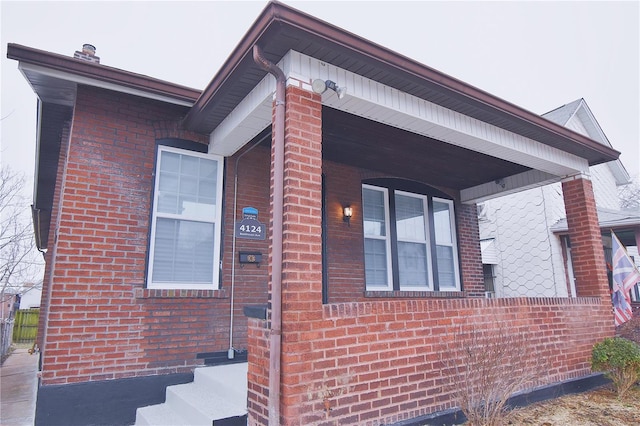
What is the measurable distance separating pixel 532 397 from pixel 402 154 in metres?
3.54

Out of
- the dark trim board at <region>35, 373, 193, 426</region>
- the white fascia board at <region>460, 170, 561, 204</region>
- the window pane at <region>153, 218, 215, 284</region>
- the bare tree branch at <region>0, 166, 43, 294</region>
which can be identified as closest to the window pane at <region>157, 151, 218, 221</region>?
the window pane at <region>153, 218, 215, 284</region>

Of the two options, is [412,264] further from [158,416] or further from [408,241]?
[158,416]

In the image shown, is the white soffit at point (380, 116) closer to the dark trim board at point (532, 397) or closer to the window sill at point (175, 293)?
the window sill at point (175, 293)

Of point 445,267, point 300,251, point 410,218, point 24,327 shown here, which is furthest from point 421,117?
point 24,327

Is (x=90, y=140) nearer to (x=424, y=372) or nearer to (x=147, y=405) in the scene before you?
(x=147, y=405)

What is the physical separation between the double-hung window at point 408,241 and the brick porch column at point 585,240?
214 cm

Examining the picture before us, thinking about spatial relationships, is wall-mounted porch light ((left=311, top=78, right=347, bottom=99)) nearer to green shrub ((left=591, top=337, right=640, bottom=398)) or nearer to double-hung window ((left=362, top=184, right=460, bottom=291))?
double-hung window ((left=362, top=184, right=460, bottom=291))

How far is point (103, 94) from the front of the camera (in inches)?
171

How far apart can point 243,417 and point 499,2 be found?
743 inches

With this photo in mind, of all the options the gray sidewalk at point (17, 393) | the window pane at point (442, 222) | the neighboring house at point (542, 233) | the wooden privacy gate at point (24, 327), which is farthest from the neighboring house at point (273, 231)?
the wooden privacy gate at point (24, 327)

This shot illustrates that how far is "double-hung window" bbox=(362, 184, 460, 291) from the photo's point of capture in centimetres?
653

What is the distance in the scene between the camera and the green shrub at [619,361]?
453 centimetres

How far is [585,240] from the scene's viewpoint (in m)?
5.76

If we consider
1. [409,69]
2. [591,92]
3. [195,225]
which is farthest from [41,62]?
[591,92]
